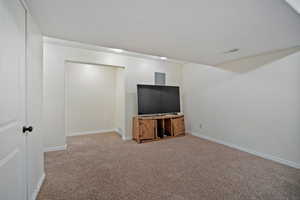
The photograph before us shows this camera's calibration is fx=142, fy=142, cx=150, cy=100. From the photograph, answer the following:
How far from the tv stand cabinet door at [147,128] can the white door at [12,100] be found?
264cm

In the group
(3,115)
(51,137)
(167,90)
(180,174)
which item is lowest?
(180,174)

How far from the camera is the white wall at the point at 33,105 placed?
5.12 feet

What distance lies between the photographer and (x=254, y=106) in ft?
10.3

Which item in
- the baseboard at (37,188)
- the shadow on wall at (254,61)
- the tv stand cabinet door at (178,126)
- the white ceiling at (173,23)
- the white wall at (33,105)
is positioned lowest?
the baseboard at (37,188)

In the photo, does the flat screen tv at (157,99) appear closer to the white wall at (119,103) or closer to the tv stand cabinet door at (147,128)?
the tv stand cabinet door at (147,128)

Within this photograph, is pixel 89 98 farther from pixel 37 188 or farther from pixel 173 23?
pixel 173 23

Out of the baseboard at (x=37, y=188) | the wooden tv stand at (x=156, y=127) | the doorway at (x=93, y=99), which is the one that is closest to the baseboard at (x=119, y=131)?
the doorway at (x=93, y=99)

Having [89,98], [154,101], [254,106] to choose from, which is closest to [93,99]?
[89,98]

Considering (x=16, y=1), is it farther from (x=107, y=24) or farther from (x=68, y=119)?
(x=68, y=119)

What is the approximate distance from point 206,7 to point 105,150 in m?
3.27

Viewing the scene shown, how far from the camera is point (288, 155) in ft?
8.64

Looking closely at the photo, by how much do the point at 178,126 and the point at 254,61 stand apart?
254 centimetres

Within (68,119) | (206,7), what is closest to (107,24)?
(206,7)

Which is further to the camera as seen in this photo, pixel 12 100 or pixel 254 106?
pixel 254 106
